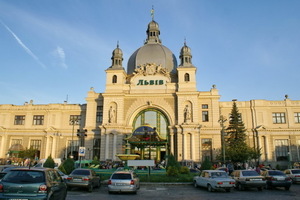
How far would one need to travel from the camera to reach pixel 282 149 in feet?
146

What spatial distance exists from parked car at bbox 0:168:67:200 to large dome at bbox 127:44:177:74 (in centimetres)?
4036

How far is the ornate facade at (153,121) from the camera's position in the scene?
41312 mm

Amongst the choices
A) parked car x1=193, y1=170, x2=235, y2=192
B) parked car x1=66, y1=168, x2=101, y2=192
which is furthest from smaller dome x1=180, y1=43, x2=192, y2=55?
parked car x1=66, y1=168, x2=101, y2=192

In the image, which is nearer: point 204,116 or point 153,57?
point 204,116

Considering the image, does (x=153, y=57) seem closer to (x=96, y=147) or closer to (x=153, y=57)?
(x=153, y=57)

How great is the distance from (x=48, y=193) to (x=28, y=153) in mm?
40152

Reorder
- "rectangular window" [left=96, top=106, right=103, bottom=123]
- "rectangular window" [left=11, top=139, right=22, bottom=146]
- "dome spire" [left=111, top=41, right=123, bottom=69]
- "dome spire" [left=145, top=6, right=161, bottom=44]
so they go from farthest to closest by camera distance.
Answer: "dome spire" [left=145, top=6, right=161, bottom=44], "rectangular window" [left=11, top=139, right=22, bottom=146], "dome spire" [left=111, top=41, right=123, bottom=69], "rectangular window" [left=96, top=106, right=103, bottom=123]

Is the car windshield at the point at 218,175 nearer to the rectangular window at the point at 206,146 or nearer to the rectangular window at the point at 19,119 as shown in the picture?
the rectangular window at the point at 206,146

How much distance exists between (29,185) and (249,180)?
49.7 feet

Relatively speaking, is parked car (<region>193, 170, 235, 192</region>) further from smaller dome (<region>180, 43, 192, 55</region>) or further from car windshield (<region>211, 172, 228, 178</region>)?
smaller dome (<region>180, 43, 192, 55</region>)

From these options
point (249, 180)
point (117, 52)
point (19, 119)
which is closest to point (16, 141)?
point (19, 119)

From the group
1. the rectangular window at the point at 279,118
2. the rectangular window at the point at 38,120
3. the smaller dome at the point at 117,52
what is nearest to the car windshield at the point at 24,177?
the smaller dome at the point at 117,52

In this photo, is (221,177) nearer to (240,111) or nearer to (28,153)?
(240,111)

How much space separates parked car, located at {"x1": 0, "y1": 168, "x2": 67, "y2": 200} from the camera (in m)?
8.73
